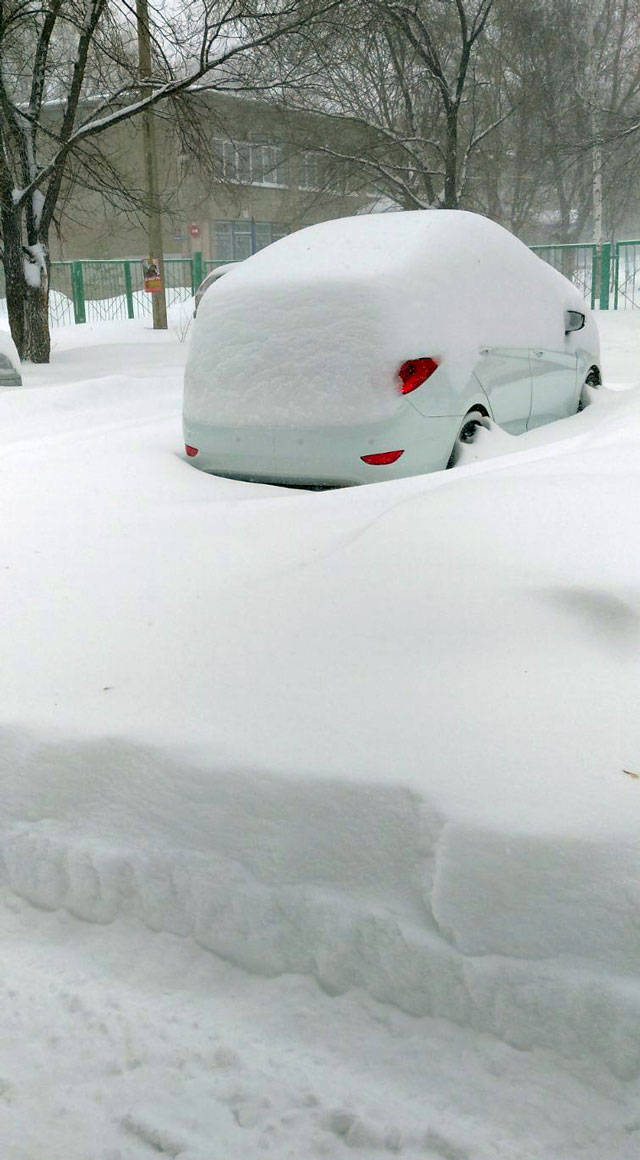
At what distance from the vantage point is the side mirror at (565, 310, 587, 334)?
20.3 ft

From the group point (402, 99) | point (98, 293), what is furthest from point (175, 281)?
point (402, 99)

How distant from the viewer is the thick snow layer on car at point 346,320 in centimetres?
453

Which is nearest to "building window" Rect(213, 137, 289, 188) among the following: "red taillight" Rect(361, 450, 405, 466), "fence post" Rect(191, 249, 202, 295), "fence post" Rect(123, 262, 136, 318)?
"fence post" Rect(191, 249, 202, 295)

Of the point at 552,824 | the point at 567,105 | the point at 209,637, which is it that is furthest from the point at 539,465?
the point at 567,105

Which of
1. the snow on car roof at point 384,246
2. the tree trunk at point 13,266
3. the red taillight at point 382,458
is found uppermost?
the tree trunk at point 13,266

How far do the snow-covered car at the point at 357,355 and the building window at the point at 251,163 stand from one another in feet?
32.8

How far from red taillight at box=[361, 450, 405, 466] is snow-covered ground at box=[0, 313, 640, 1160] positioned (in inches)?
44.1

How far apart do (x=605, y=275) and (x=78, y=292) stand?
12.5m

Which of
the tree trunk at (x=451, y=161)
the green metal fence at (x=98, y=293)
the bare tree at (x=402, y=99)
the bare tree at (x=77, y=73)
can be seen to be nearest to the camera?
the bare tree at (x=77, y=73)

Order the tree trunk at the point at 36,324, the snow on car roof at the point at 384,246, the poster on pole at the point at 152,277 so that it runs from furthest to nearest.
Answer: the poster on pole at the point at 152,277, the tree trunk at the point at 36,324, the snow on car roof at the point at 384,246

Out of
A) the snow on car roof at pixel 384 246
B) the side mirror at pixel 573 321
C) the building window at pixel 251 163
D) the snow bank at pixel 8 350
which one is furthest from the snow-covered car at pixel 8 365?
the side mirror at pixel 573 321

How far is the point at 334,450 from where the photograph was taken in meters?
4.58

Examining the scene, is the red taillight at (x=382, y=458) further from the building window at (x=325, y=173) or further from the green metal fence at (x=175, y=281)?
the green metal fence at (x=175, y=281)

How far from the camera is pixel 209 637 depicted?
2883 millimetres
